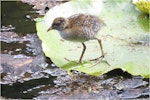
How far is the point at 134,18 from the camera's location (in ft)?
16.3

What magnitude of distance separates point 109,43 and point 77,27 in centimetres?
46

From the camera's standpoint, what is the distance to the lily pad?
4191 mm

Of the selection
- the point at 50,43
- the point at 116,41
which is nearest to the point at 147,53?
the point at 116,41

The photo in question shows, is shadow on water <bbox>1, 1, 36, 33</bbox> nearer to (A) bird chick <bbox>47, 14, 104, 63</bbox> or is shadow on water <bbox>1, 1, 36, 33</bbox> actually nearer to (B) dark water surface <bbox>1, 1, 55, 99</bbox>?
(B) dark water surface <bbox>1, 1, 55, 99</bbox>

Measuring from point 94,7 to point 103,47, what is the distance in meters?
0.74

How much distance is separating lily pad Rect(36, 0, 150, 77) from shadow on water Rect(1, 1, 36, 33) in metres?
0.40

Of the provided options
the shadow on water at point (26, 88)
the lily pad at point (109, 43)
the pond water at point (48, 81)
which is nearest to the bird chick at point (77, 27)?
the lily pad at point (109, 43)

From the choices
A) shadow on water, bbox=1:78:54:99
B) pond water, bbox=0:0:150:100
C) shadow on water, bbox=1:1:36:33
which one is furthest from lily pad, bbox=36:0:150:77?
shadow on water, bbox=1:1:36:33

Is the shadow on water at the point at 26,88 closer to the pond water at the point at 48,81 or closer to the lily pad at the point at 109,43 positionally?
the pond water at the point at 48,81

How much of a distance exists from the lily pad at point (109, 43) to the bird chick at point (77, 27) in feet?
0.46

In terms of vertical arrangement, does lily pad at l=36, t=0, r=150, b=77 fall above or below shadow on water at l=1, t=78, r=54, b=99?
above

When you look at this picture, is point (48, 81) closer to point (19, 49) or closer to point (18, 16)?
point (19, 49)

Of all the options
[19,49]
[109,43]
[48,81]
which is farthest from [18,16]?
[48,81]

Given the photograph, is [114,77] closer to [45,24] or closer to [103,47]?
[103,47]
